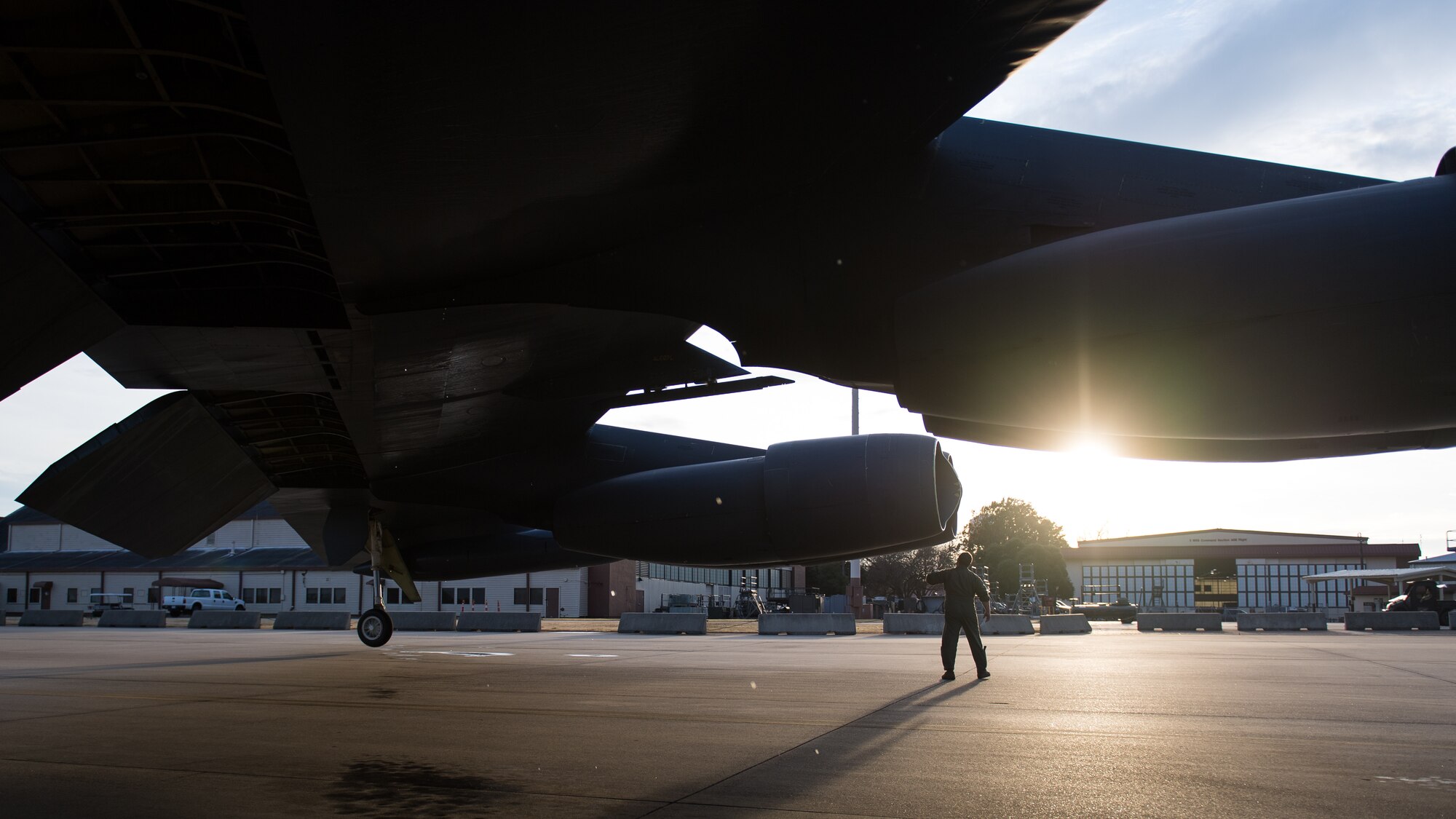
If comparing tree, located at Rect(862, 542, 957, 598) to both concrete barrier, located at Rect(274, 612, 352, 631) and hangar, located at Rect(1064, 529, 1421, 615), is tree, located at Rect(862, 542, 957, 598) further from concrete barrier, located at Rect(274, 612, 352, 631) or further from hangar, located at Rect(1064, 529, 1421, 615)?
concrete barrier, located at Rect(274, 612, 352, 631)

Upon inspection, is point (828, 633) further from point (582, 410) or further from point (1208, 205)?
point (1208, 205)

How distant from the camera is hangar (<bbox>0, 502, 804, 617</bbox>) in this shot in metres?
51.7

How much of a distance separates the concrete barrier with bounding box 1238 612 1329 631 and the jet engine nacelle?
23332 millimetres

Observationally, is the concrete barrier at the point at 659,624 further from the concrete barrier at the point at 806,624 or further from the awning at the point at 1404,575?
the awning at the point at 1404,575

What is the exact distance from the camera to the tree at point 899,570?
87125 mm

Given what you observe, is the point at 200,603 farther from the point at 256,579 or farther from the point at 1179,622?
the point at 1179,622

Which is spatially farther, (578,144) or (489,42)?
(578,144)

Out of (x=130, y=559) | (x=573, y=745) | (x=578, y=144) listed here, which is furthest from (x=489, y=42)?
(x=130, y=559)

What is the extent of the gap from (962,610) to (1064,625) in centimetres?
1753

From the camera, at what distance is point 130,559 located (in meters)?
52.8

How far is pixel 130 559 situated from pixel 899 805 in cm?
5892

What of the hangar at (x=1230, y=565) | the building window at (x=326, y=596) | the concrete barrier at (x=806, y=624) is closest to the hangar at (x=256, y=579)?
the building window at (x=326, y=596)

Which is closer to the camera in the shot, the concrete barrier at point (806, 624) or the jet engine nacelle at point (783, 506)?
the jet engine nacelle at point (783, 506)

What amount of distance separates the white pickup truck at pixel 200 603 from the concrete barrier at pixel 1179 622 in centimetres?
4024
